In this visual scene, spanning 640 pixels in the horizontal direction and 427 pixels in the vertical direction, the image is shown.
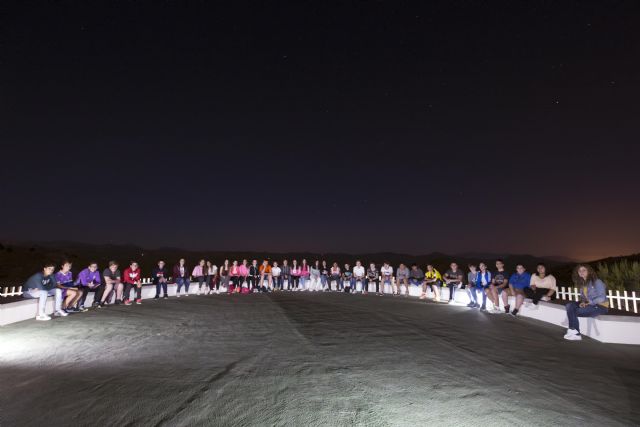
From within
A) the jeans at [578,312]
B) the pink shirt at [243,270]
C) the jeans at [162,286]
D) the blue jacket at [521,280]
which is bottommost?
the jeans at [578,312]

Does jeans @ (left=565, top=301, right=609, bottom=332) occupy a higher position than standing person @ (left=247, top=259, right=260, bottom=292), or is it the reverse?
standing person @ (left=247, top=259, right=260, bottom=292)

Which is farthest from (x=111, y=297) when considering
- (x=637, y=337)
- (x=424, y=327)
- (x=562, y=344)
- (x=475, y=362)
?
(x=637, y=337)

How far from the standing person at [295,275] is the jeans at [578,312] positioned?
15854 mm

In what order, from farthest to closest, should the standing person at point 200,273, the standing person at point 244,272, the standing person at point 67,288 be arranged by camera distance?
the standing person at point 244,272
the standing person at point 200,273
the standing person at point 67,288

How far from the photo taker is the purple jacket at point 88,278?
11721 millimetres

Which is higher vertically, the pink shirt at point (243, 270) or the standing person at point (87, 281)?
the pink shirt at point (243, 270)

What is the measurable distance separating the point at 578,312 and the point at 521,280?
2930 millimetres

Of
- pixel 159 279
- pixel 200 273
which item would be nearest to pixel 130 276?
pixel 159 279

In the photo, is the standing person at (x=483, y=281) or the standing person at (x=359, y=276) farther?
the standing person at (x=359, y=276)

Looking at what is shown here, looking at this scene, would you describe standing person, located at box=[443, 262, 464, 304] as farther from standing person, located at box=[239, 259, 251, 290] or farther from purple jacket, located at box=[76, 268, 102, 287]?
purple jacket, located at box=[76, 268, 102, 287]

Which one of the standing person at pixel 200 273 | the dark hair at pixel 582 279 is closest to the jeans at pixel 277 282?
the standing person at pixel 200 273

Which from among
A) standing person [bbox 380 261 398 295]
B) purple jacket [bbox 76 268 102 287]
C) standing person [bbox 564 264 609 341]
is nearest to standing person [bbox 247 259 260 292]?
standing person [bbox 380 261 398 295]

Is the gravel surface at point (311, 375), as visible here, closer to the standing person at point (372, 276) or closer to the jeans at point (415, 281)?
A: the jeans at point (415, 281)

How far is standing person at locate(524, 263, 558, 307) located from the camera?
34.3 feet
